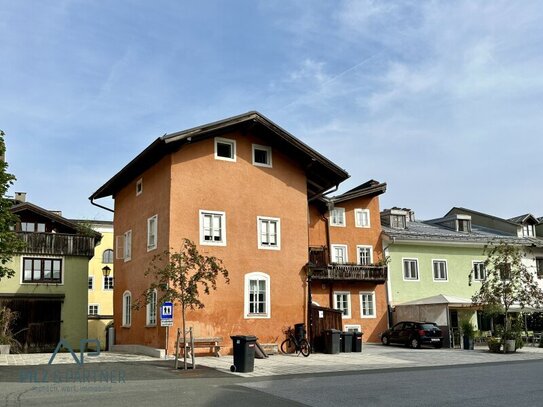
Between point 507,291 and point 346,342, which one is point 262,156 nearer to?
point 346,342

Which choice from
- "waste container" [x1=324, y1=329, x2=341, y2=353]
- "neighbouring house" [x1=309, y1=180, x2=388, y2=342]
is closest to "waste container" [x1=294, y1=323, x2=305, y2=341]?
"waste container" [x1=324, y1=329, x2=341, y2=353]

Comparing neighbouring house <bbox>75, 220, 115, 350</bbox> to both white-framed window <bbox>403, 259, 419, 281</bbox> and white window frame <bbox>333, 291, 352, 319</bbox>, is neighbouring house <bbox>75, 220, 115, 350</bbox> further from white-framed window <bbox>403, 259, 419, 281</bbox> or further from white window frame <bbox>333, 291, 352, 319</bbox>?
white-framed window <bbox>403, 259, 419, 281</bbox>

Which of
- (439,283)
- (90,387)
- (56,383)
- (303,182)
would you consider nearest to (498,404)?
(90,387)

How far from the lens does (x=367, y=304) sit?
115ft

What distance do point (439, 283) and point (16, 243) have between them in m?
27.2

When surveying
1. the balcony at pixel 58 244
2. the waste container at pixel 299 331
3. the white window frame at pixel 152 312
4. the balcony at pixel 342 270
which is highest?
the balcony at pixel 58 244

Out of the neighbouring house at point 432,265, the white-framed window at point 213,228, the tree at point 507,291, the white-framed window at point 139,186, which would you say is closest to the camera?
the white-framed window at point 213,228

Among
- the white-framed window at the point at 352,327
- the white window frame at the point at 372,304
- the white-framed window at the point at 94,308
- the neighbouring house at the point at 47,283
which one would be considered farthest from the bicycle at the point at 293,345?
the white-framed window at the point at 94,308

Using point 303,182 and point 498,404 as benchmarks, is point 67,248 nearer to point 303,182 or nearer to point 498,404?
point 303,182

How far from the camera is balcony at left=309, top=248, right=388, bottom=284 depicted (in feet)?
108

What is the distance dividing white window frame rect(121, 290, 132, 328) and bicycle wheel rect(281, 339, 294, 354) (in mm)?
7236

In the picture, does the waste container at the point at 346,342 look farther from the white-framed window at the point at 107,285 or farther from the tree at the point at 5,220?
the white-framed window at the point at 107,285

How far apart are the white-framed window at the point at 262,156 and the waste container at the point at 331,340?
7.59 meters

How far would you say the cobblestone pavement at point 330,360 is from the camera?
749 inches
